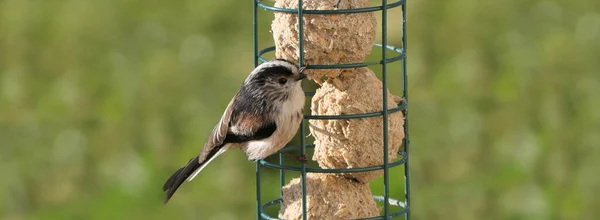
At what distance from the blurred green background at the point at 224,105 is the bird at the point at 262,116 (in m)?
1.95

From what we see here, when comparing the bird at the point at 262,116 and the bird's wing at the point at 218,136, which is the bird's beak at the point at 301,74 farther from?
the bird's wing at the point at 218,136

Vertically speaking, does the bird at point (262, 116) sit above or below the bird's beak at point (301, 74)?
below

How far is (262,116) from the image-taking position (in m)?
4.09

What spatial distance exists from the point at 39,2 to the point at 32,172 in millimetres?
1081

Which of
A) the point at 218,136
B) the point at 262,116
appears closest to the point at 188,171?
the point at 218,136

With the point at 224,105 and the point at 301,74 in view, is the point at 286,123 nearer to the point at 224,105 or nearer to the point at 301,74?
the point at 301,74

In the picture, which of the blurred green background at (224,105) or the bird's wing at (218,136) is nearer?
the bird's wing at (218,136)

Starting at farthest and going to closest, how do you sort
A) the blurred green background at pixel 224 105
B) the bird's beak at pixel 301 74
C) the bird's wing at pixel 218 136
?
the blurred green background at pixel 224 105, the bird's wing at pixel 218 136, the bird's beak at pixel 301 74

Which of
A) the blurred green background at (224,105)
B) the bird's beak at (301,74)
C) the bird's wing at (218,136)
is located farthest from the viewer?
the blurred green background at (224,105)

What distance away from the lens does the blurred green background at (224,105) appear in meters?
6.04

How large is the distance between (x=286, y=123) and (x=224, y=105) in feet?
7.51

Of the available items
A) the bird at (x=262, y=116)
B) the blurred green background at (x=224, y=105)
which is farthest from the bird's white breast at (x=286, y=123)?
the blurred green background at (x=224, y=105)

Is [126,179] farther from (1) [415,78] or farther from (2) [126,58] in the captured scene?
(1) [415,78]

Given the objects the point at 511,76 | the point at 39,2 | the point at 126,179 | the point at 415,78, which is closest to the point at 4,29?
the point at 39,2
